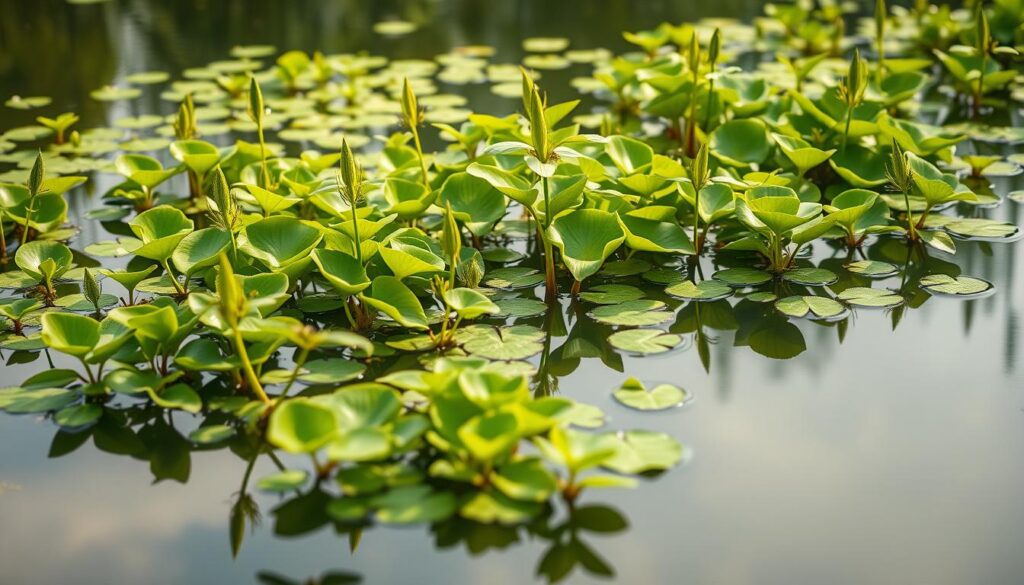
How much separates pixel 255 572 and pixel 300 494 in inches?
6.1

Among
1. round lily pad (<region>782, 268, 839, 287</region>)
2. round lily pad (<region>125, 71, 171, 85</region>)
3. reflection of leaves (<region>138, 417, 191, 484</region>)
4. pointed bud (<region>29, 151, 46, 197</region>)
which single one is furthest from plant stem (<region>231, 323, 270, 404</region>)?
round lily pad (<region>125, 71, 171, 85</region>)

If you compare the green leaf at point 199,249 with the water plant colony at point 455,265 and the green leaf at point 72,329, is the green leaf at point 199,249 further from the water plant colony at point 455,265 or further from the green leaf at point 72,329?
the green leaf at point 72,329

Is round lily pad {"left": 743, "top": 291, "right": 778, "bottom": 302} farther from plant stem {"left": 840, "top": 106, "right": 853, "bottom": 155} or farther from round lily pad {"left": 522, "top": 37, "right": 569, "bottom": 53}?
round lily pad {"left": 522, "top": 37, "right": 569, "bottom": 53}

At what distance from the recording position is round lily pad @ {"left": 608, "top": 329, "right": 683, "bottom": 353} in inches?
77.7

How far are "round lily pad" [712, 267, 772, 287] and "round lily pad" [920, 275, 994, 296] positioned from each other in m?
0.33

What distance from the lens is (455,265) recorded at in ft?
6.16

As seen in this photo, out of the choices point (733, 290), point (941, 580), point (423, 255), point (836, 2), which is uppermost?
point (836, 2)

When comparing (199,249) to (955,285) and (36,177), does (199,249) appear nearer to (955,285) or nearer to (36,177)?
(36,177)

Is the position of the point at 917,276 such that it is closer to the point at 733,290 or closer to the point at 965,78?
the point at 733,290

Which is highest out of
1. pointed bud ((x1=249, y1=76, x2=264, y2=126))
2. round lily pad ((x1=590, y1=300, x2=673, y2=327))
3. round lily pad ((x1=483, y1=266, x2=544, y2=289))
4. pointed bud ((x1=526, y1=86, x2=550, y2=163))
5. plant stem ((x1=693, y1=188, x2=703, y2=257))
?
pointed bud ((x1=249, y1=76, x2=264, y2=126))

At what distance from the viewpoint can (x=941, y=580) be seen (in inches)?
54.9

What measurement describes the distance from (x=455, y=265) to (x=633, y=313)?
419mm

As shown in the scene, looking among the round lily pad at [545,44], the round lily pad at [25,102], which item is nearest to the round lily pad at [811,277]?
the round lily pad at [545,44]

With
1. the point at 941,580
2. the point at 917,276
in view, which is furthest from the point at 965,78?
the point at 941,580
